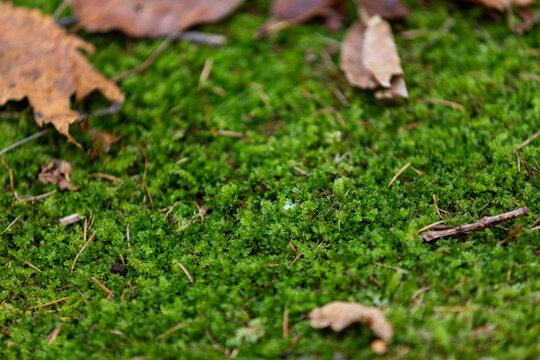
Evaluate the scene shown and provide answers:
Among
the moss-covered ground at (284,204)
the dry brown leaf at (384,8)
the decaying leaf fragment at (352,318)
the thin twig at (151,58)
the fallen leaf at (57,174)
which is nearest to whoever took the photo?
the decaying leaf fragment at (352,318)

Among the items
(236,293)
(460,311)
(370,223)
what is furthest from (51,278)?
(460,311)

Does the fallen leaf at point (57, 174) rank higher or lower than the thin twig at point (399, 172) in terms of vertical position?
higher

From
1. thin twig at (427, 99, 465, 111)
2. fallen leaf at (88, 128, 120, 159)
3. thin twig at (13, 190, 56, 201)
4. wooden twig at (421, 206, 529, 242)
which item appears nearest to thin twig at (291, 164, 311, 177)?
wooden twig at (421, 206, 529, 242)

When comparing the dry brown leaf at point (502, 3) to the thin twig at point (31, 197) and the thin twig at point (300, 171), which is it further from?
the thin twig at point (31, 197)

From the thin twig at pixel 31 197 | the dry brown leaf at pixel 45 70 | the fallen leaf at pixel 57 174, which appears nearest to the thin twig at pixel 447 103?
the dry brown leaf at pixel 45 70

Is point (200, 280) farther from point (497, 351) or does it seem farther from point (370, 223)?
point (497, 351)

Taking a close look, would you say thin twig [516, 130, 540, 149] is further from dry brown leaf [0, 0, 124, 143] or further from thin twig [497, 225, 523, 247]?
dry brown leaf [0, 0, 124, 143]
